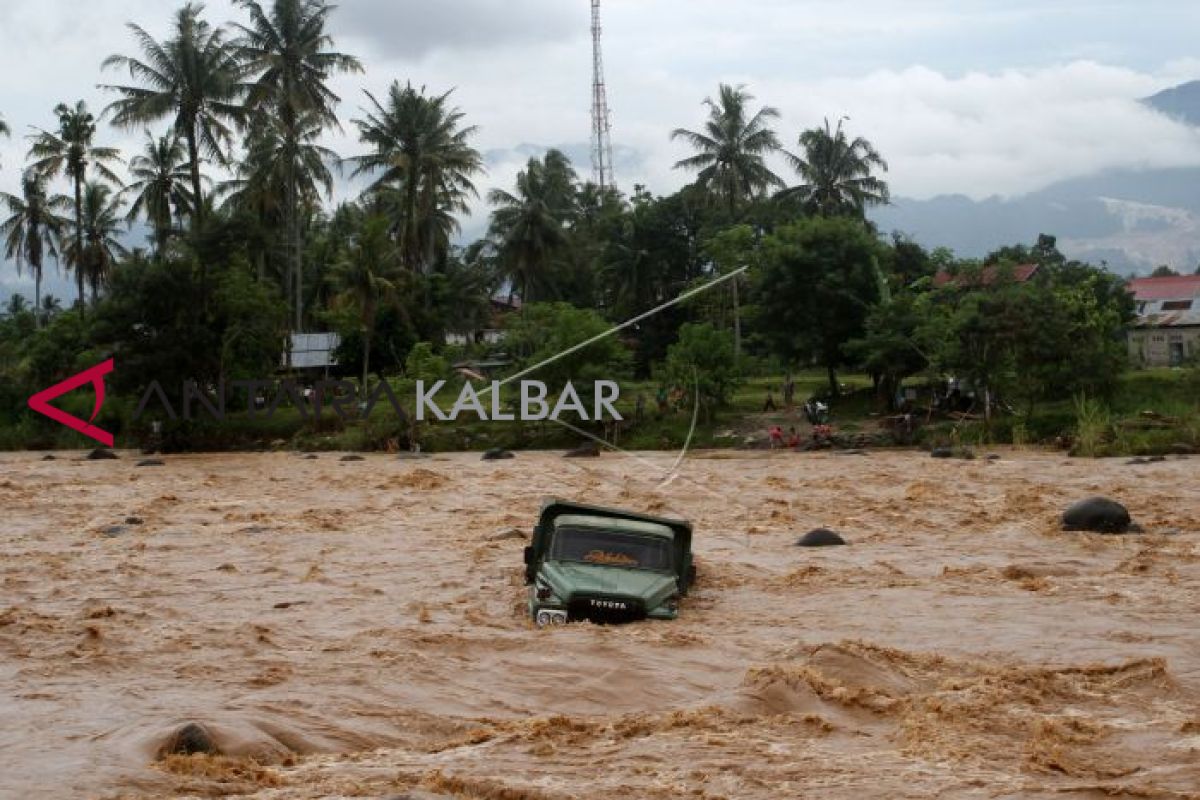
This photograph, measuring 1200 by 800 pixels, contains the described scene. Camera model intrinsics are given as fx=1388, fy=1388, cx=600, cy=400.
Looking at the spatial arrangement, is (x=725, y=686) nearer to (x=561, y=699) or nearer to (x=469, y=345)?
(x=561, y=699)

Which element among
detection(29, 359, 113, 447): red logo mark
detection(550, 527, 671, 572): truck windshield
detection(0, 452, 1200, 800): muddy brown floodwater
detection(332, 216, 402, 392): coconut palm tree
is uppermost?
detection(332, 216, 402, 392): coconut palm tree

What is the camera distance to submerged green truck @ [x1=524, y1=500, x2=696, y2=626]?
1377cm

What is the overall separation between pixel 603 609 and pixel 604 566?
90 centimetres

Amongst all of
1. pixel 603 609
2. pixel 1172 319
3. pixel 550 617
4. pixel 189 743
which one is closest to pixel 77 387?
pixel 550 617

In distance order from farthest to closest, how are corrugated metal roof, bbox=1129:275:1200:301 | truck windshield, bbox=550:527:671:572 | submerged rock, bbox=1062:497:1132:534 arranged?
corrugated metal roof, bbox=1129:275:1200:301, submerged rock, bbox=1062:497:1132:534, truck windshield, bbox=550:527:671:572

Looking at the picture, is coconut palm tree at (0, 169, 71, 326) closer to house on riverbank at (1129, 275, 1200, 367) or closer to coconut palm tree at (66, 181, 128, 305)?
coconut palm tree at (66, 181, 128, 305)

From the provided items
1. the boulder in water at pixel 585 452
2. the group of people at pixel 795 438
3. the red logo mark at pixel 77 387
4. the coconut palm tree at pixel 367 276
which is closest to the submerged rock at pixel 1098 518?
the group of people at pixel 795 438

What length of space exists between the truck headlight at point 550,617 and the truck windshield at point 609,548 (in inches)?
31.4

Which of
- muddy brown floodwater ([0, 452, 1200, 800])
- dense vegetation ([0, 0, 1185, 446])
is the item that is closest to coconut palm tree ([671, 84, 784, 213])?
dense vegetation ([0, 0, 1185, 446])

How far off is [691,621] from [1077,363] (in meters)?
29.2

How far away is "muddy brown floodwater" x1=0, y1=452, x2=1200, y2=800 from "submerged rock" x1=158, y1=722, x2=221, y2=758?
8 cm

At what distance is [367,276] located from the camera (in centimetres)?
4772

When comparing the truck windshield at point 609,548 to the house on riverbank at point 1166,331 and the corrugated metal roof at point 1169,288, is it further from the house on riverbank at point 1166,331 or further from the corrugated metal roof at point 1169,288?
the corrugated metal roof at point 1169,288

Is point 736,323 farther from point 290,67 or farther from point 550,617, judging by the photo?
point 550,617
